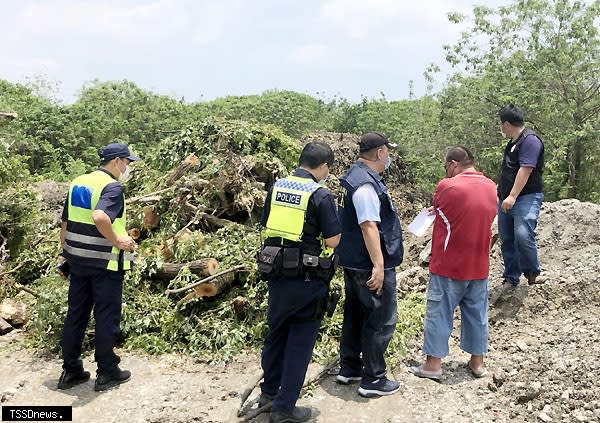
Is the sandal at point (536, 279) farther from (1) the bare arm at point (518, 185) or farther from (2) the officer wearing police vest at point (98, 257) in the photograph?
(2) the officer wearing police vest at point (98, 257)

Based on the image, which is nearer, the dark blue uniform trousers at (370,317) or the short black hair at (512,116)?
the dark blue uniform trousers at (370,317)

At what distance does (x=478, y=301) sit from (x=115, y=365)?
2.91 meters

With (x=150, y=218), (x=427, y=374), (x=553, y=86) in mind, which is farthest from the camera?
(x=553, y=86)

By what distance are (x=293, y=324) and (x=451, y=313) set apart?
1430 millimetres

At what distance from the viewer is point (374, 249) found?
3.92 meters

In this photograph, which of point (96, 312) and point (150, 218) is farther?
point (150, 218)

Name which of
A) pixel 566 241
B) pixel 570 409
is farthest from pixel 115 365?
pixel 566 241

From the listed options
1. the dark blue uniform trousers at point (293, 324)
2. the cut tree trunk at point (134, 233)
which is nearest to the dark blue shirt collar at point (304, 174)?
the dark blue uniform trousers at point (293, 324)

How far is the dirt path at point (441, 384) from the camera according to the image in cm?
404

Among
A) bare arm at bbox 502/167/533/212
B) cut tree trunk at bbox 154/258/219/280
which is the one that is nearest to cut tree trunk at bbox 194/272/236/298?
cut tree trunk at bbox 154/258/219/280

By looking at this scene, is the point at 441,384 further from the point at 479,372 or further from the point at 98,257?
the point at 98,257

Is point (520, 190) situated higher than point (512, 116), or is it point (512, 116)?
point (512, 116)

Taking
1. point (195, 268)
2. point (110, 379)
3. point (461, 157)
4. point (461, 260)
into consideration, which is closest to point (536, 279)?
point (461, 260)

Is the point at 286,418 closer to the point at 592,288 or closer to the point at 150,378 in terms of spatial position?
the point at 150,378
